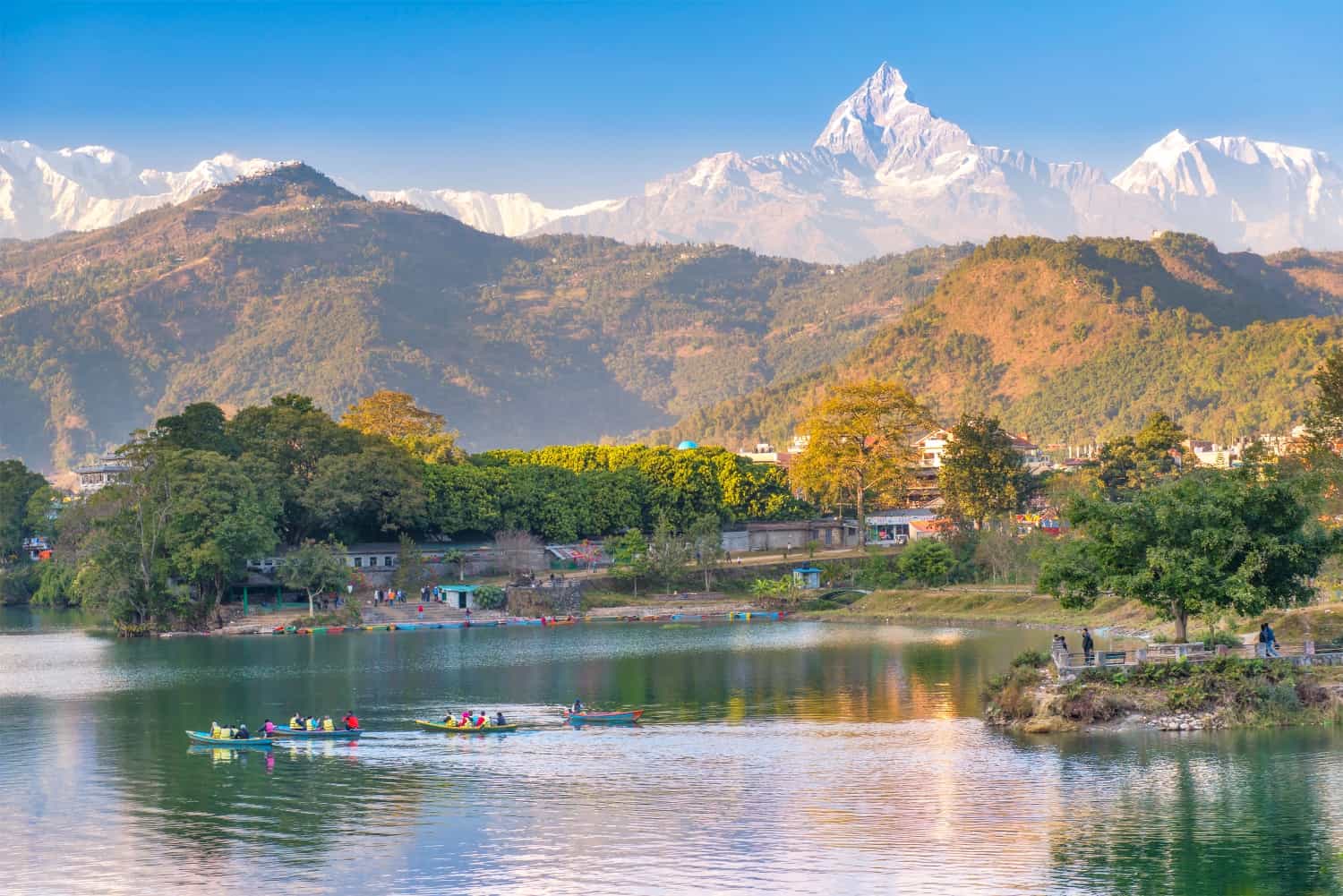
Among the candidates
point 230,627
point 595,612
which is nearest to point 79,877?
point 230,627

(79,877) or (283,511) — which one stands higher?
(283,511)

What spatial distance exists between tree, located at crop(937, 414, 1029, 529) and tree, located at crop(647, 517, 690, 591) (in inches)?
828

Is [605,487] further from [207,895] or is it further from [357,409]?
[207,895]

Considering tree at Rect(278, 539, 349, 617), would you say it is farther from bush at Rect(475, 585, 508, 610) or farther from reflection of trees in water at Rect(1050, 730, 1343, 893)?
reflection of trees in water at Rect(1050, 730, 1343, 893)

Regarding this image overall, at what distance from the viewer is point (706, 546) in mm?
125750

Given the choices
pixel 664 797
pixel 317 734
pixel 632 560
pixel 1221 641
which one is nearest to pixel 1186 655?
pixel 1221 641

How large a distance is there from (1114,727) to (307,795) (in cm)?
2565

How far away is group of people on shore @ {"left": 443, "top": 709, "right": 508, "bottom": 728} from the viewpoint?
61719 mm

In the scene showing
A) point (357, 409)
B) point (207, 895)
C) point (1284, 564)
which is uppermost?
point (357, 409)

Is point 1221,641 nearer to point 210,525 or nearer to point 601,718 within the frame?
point 601,718

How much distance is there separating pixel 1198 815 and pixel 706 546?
83.4 m

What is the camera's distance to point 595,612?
117 metres

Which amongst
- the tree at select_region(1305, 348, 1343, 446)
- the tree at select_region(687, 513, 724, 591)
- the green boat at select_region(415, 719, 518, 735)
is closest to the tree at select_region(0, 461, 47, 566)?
the tree at select_region(687, 513, 724, 591)

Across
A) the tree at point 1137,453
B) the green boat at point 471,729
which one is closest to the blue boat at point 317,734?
the green boat at point 471,729
